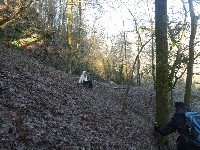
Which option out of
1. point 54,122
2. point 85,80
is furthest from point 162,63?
point 85,80

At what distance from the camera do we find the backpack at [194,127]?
22.4 feet

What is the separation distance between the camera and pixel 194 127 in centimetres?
690

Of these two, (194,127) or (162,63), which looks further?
(162,63)

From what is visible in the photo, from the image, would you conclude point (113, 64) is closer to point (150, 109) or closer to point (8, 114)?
point (150, 109)

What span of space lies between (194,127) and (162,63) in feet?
14.2

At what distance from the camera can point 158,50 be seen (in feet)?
35.7

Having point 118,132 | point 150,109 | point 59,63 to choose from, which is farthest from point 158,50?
point 59,63

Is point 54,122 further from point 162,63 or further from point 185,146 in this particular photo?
point 162,63

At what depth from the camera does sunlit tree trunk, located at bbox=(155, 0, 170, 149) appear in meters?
10.6

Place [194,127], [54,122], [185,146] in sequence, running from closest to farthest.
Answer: [194,127], [185,146], [54,122]

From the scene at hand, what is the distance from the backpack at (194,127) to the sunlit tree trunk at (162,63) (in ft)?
12.9

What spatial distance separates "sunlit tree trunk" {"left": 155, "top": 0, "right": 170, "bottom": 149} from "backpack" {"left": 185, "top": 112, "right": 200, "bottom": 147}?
3.95 metres

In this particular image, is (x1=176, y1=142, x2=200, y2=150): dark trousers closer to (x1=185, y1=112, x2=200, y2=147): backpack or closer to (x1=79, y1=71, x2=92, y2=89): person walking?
(x1=185, y1=112, x2=200, y2=147): backpack

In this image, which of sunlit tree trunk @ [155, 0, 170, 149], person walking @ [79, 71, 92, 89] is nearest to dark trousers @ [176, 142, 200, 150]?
sunlit tree trunk @ [155, 0, 170, 149]
